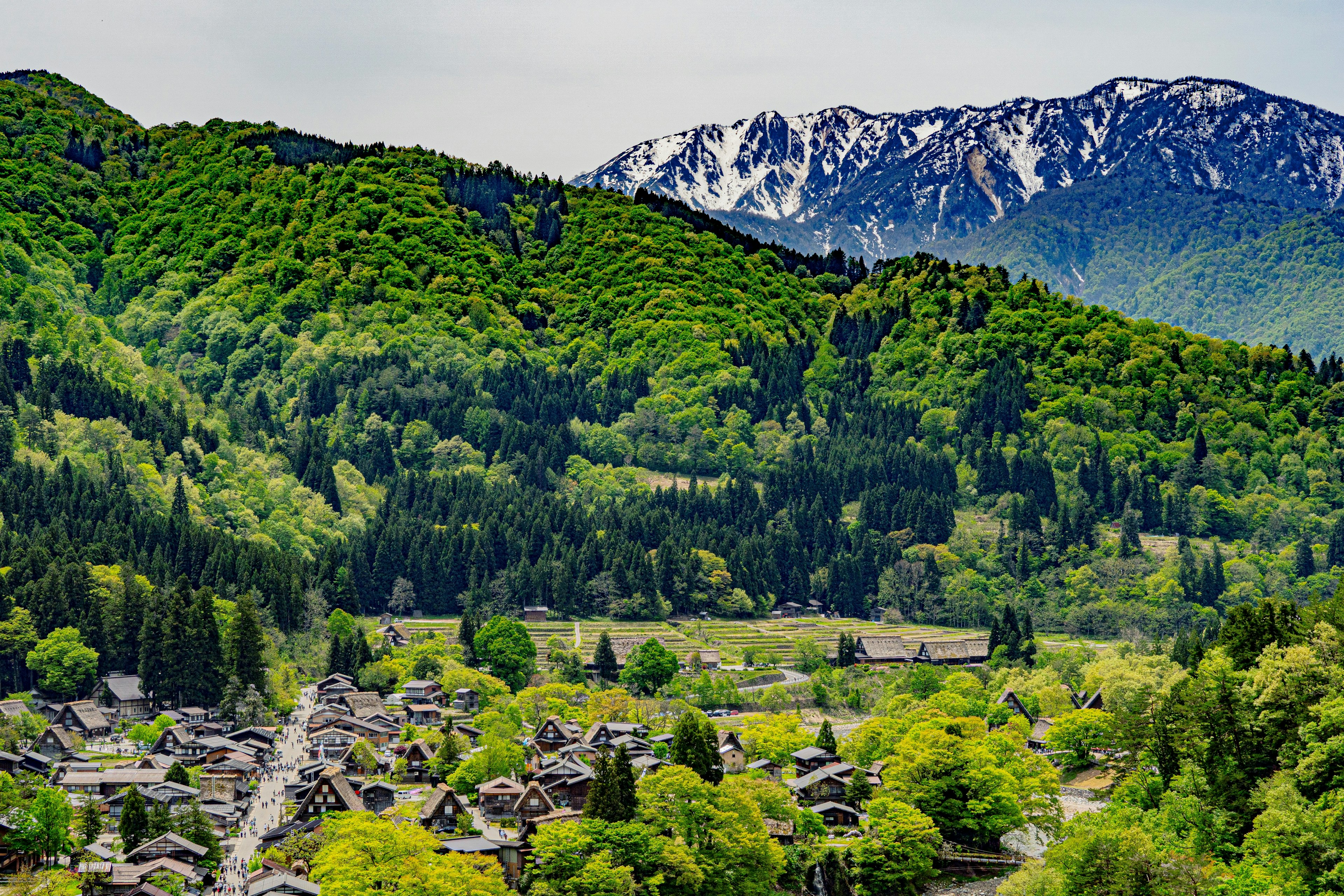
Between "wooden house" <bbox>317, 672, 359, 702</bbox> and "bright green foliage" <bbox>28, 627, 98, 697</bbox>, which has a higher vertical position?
"bright green foliage" <bbox>28, 627, 98, 697</bbox>

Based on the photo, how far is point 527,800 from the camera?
68.9 metres

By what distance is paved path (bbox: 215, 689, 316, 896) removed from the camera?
62219 millimetres

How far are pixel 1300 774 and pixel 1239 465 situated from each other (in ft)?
401

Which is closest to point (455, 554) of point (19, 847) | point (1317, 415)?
point (19, 847)

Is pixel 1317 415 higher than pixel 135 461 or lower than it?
higher

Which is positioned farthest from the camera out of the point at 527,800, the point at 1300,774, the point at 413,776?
the point at 413,776

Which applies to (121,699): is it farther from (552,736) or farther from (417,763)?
(552,736)

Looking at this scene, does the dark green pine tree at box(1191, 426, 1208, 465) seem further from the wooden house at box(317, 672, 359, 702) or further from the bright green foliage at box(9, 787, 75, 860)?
the bright green foliage at box(9, 787, 75, 860)

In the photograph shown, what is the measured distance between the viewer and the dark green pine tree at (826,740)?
3292 inches

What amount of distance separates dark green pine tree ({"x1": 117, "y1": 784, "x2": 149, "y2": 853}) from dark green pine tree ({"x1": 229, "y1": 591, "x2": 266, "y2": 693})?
30865 mm

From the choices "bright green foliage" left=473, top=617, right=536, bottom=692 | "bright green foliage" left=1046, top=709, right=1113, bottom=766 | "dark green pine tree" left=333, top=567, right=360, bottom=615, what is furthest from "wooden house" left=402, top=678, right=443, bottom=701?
"bright green foliage" left=1046, top=709, right=1113, bottom=766

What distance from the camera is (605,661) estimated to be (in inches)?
4328

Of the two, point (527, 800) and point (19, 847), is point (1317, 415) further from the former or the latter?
point (19, 847)

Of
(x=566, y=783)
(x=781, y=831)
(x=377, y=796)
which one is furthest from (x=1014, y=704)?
(x=377, y=796)
